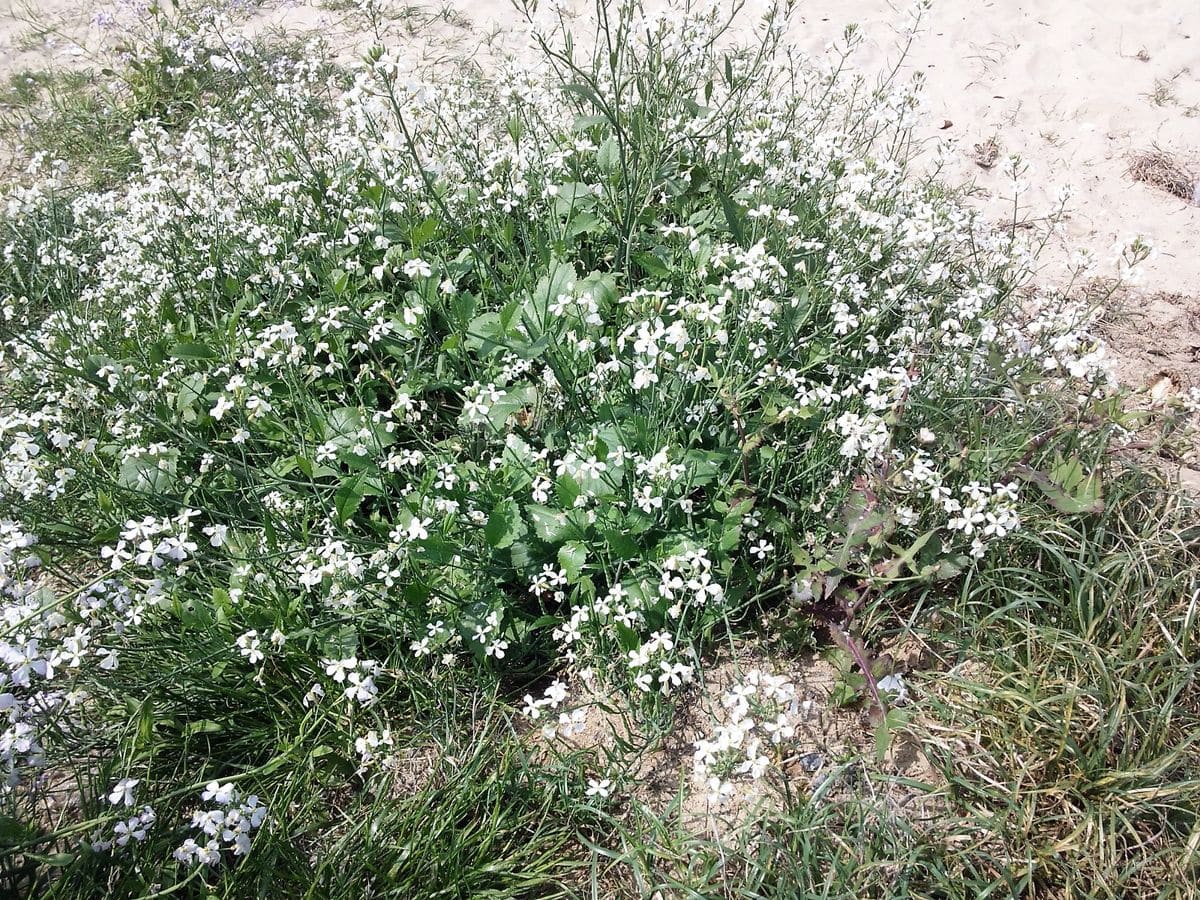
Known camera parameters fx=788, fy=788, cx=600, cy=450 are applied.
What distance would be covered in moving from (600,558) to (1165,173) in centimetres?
400

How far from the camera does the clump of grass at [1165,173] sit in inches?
166

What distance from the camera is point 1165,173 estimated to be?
4.27 metres

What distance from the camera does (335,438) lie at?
2.90 metres

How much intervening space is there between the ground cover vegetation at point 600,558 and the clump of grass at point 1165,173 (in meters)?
1.82

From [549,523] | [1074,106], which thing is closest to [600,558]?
[549,523]

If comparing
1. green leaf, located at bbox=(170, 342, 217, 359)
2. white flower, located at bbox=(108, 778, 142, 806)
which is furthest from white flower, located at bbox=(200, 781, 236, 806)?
green leaf, located at bbox=(170, 342, 217, 359)

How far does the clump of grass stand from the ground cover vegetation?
1815 mm

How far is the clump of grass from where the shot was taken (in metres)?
4.21

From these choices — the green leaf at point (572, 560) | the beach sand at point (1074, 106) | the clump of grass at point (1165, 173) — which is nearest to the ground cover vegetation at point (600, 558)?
the green leaf at point (572, 560)

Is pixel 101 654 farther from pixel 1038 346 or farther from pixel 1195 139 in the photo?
pixel 1195 139

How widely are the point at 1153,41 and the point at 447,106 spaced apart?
455 centimetres

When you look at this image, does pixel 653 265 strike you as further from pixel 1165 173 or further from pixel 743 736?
pixel 1165 173

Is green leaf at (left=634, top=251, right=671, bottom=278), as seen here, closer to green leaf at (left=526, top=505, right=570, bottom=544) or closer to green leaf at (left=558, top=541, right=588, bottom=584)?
green leaf at (left=526, top=505, right=570, bottom=544)

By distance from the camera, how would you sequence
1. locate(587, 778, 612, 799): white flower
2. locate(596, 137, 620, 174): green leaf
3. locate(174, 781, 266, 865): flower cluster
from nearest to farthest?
locate(174, 781, 266, 865): flower cluster → locate(587, 778, 612, 799): white flower → locate(596, 137, 620, 174): green leaf
